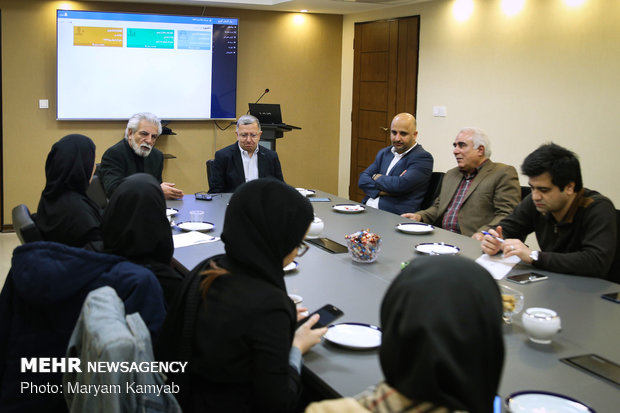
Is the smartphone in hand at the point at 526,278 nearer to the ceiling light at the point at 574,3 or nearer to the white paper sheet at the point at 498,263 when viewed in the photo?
the white paper sheet at the point at 498,263

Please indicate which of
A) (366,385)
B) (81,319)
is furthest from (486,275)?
(81,319)

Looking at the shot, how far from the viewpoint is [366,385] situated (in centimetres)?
169

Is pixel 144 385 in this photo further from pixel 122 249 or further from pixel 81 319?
pixel 122 249

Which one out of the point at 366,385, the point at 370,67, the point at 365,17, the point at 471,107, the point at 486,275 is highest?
the point at 365,17

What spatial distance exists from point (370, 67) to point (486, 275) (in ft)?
22.6

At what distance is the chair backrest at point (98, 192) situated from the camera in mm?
4602

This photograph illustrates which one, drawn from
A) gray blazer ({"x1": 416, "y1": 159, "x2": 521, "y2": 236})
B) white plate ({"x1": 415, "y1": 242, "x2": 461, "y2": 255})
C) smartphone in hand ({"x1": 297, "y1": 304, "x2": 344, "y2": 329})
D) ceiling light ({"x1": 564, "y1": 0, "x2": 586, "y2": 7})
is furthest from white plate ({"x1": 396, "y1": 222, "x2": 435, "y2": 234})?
ceiling light ({"x1": 564, "y1": 0, "x2": 586, "y2": 7})

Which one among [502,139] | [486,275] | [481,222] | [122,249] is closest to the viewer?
[486,275]

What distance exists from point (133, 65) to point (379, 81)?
113 inches

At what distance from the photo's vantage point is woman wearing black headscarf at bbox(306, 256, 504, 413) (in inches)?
39.8

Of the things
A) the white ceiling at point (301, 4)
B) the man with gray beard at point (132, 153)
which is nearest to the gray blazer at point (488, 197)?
the man with gray beard at point (132, 153)

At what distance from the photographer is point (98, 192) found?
465 cm

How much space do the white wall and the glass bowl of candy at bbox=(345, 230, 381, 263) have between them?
3.23 meters

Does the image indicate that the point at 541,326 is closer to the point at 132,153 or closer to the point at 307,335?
the point at 307,335
